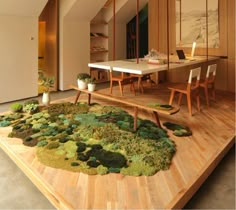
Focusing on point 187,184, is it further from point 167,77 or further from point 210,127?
point 167,77

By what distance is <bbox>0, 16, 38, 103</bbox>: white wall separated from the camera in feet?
18.2

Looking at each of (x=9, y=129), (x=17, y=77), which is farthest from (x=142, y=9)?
(x=9, y=129)

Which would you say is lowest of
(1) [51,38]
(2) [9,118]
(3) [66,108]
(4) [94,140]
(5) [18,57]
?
(4) [94,140]

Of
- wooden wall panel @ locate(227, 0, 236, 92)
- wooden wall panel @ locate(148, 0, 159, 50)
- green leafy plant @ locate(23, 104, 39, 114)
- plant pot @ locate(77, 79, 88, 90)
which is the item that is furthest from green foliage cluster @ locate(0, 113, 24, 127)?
wooden wall panel @ locate(227, 0, 236, 92)

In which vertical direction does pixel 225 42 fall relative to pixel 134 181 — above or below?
above

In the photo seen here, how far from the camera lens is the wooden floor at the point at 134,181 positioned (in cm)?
212

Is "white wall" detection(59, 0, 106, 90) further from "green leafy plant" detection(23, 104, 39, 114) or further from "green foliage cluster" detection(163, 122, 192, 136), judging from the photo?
"green foliage cluster" detection(163, 122, 192, 136)

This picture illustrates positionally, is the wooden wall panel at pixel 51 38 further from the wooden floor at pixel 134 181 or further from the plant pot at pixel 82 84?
the wooden floor at pixel 134 181

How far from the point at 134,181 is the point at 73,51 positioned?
5206mm

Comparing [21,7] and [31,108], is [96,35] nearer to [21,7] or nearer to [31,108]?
[21,7]

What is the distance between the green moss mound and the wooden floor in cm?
11

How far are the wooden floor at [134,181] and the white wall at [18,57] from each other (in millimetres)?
2418

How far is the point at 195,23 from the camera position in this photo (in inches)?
265

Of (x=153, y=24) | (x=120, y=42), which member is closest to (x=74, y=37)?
(x=120, y=42)
